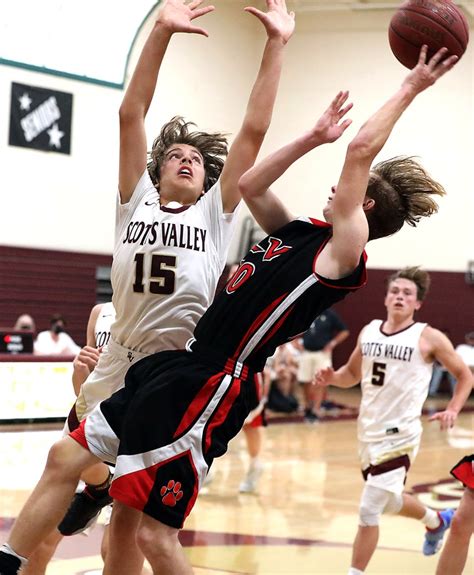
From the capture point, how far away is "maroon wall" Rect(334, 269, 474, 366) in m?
19.7

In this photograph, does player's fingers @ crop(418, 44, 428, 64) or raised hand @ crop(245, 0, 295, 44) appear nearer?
player's fingers @ crop(418, 44, 428, 64)

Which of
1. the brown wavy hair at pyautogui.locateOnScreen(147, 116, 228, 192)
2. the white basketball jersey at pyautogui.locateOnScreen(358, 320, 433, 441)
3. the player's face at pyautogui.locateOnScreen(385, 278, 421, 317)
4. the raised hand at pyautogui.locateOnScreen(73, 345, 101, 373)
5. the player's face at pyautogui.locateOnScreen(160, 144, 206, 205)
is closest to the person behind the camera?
the player's face at pyautogui.locateOnScreen(160, 144, 206, 205)

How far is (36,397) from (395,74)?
1410cm

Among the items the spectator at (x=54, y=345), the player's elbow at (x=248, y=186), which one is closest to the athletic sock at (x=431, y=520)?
the player's elbow at (x=248, y=186)

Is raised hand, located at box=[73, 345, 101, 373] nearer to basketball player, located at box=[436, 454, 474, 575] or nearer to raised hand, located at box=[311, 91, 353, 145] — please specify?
raised hand, located at box=[311, 91, 353, 145]

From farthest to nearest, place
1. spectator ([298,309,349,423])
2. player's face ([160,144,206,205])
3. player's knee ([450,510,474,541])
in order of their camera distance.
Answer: spectator ([298,309,349,423]) < player's knee ([450,510,474,541]) < player's face ([160,144,206,205])

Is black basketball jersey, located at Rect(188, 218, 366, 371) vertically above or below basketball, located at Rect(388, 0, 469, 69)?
below

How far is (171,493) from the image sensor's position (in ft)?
11.4

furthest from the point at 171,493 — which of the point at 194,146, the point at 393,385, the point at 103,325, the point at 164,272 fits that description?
the point at 393,385

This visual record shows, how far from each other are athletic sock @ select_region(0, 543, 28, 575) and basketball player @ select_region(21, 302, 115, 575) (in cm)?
90

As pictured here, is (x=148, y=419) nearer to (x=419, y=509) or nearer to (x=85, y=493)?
(x=85, y=493)

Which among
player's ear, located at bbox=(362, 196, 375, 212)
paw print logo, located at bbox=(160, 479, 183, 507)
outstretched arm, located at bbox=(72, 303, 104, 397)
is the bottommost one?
paw print logo, located at bbox=(160, 479, 183, 507)

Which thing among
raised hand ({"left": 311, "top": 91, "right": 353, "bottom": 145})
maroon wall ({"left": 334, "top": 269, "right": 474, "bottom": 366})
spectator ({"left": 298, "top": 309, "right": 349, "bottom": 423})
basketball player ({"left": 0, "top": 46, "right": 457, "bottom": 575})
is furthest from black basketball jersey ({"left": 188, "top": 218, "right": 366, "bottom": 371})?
maroon wall ({"left": 334, "top": 269, "right": 474, "bottom": 366})

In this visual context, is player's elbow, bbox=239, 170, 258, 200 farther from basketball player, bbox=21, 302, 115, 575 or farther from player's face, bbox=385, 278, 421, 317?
player's face, bbox=385, 278, 421, 317
